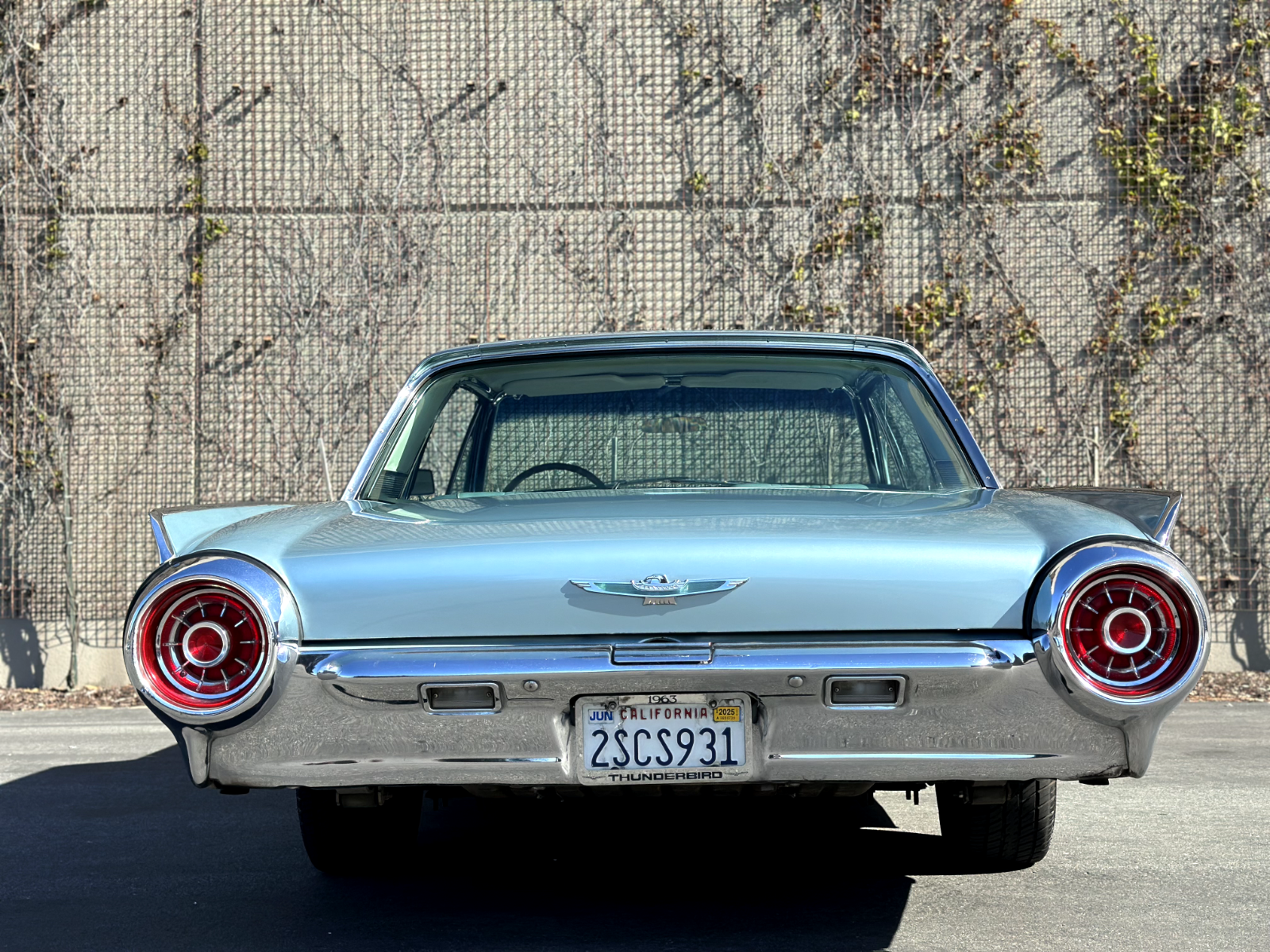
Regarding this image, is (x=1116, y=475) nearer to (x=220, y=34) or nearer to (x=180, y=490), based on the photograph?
(x=180, y=490)

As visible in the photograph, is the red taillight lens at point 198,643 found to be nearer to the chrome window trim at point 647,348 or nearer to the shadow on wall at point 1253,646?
the chrome window trim at point 647,348

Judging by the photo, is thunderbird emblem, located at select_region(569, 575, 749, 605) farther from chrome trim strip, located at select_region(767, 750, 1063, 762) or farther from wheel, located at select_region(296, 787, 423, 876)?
wheel, located at select_region(296, 787, 423, 876)

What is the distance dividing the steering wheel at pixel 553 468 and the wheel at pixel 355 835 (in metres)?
0.90

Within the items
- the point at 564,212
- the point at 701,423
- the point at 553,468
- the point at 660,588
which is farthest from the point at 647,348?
the point at 564,212

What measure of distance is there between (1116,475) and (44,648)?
6.95 meters

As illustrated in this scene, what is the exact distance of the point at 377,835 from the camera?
11.2 ft

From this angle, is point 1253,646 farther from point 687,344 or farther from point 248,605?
point 248,605

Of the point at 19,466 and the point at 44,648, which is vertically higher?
the point at 19,466

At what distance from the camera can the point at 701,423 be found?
11.5 ft

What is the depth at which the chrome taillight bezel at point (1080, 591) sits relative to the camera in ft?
7.52

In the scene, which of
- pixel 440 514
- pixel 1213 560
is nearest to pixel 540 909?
pixel 440 514

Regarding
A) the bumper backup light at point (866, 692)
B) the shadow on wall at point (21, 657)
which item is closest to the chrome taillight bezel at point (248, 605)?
the bumper backup light at point (866, 692)

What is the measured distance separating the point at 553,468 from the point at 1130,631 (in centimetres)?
173

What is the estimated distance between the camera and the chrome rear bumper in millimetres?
2305
